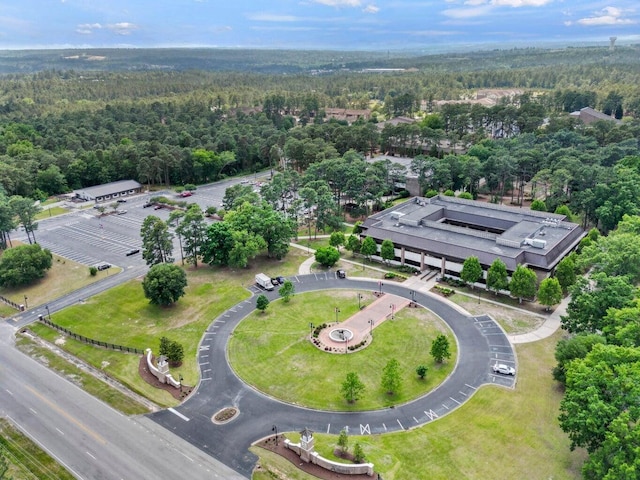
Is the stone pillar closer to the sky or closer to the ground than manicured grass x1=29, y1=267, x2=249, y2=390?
closer to the sky

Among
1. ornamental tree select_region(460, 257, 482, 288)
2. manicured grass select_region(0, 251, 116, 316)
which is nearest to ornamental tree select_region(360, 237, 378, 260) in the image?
ornamental tree select_region(460, 257, 482, 288)

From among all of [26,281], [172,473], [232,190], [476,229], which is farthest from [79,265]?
[476,229]

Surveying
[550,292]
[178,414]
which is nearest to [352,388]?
[178,414]

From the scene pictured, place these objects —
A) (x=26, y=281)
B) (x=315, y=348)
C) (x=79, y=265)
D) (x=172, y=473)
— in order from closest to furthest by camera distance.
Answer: (x=172, y=473), (x=315, y=348), (x=26, y=281), (x=79, y=265)

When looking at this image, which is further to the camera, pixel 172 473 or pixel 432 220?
pixel 432 220

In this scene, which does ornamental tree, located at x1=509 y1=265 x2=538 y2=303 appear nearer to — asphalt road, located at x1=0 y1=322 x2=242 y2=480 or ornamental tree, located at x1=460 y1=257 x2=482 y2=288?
ornamental tree, located at x1=460 y1=257 x2=482 y2=288

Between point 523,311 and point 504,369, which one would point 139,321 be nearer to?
point 504,369

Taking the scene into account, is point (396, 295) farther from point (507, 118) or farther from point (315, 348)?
point (507, 118)
